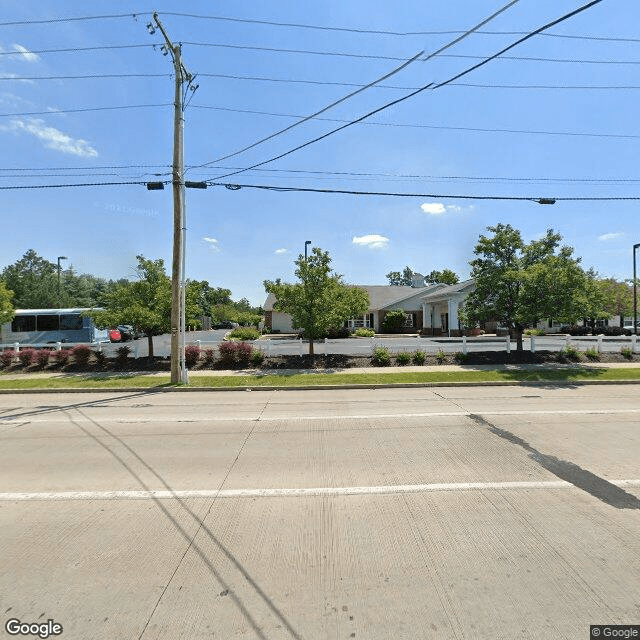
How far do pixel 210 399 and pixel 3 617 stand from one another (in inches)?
337

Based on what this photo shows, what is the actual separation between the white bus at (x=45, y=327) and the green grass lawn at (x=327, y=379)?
13827mm

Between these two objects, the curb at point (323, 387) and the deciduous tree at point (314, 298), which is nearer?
the curb at point (323, 387)

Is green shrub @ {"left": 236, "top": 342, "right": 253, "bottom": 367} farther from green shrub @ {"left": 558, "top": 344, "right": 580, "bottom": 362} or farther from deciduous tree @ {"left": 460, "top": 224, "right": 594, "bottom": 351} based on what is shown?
green shrub @ {"left": 558, "top": 344, "right": 580, "bottom": 362}

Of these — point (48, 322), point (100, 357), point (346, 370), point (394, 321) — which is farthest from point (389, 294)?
point (100, 357)

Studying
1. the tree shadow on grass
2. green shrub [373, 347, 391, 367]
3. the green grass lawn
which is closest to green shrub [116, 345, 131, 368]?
the green grass lawn

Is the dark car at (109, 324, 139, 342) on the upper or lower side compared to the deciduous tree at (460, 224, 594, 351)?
lower

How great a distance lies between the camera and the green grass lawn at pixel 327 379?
12961mm

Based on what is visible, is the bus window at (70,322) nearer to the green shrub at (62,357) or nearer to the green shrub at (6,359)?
the green shrub at (6,359)

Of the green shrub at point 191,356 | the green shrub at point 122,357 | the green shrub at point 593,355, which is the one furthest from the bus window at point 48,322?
the green shrub at point 593,355

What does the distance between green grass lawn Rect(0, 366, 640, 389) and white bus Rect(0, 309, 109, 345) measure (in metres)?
13.8

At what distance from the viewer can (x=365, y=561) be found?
10.3 feet

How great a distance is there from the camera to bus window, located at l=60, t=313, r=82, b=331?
27234 millimetres

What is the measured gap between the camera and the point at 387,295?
44.7 m

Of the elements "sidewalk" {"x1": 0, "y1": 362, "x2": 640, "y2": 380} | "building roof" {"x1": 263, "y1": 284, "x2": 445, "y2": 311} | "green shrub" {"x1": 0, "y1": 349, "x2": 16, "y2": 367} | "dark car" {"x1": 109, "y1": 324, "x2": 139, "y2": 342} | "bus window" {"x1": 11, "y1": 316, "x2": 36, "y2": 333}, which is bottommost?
"sidewalk" {"x1": 0, "y1": 362, "x2": 640, "y2": 380}
